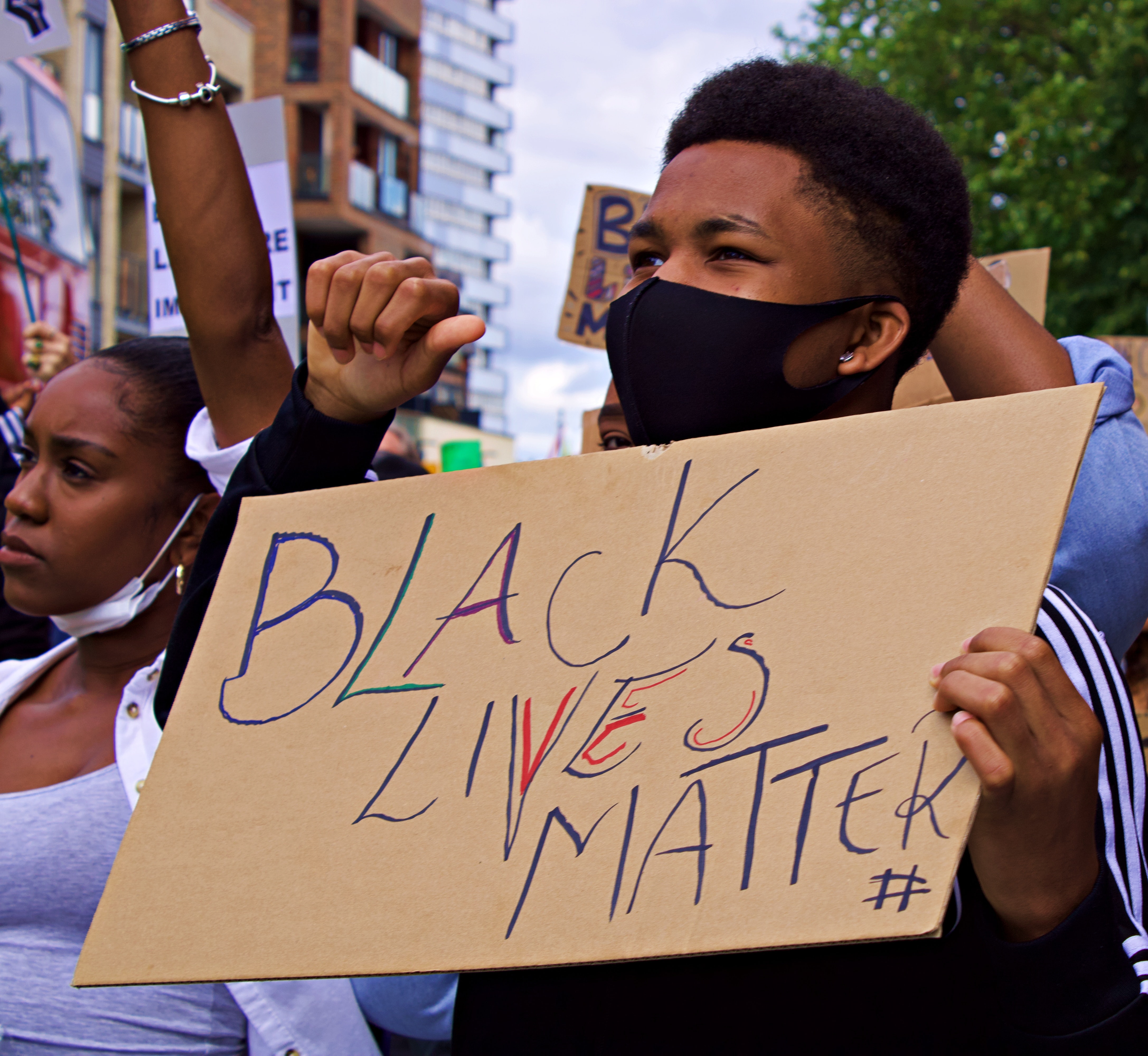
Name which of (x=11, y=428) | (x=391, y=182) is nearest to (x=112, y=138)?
(x=391, y=182)

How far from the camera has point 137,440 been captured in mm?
2131

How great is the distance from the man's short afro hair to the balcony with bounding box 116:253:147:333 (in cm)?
2024

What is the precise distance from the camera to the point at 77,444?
209 centimetres

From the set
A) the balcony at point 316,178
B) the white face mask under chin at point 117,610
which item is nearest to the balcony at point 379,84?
the balcony at point 316,178

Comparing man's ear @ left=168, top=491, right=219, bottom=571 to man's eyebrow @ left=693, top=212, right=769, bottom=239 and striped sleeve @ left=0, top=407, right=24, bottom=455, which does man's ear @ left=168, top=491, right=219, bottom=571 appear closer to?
man's eyebrow @ left=693, top=212, right=769, bottom=239

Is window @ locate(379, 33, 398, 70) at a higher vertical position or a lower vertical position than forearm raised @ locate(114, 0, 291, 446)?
lower

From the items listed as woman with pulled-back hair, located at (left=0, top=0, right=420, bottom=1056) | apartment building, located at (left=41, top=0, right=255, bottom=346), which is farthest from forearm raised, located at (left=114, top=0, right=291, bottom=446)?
apartment building, located at (left=41, top=0, right=255, bottom=346)

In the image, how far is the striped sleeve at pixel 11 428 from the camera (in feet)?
11.8

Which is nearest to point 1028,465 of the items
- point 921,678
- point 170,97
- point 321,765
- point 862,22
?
point 921,678

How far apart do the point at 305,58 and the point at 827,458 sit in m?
31.0

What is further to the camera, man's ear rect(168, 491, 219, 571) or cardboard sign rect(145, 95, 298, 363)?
cardboard sign rect(145, 95, 298, 363)

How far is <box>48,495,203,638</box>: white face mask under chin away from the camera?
210 centimetres

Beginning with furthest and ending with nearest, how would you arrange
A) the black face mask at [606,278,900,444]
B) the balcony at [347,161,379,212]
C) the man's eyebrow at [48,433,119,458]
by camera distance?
the balcony at [347,161,379,212] < the man's eyebrow at [48,433,119,458] < the black face mask at [606,278,900,444]

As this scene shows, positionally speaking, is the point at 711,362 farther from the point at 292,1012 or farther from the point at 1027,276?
the point at 1027,276
